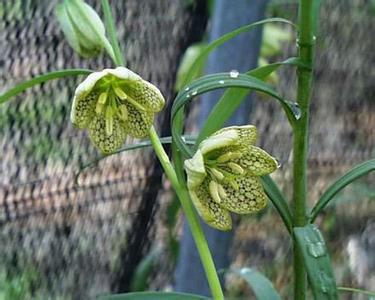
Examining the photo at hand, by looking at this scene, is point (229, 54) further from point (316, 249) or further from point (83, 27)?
point (316, 249)

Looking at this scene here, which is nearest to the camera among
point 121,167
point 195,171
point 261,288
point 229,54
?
point 195,171

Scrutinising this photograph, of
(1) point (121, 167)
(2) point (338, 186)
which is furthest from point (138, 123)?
(1) point (121, 167)

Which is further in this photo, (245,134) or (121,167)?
(121,167)

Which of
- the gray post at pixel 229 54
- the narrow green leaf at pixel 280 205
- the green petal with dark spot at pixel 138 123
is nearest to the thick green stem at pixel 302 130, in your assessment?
the narrow green leaf at pixel 280 205

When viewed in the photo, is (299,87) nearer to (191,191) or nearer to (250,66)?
(191,191)

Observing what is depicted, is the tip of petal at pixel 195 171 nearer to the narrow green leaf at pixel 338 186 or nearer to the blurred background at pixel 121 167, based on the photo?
the narrow green leaf at pixel 338 186

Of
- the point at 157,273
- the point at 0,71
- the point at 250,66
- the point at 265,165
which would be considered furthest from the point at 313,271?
the point at 157,273
